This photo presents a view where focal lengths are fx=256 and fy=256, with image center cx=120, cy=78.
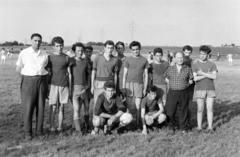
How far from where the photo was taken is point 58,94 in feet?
17.8

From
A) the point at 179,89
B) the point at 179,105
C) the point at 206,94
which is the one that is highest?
the point at 179,89

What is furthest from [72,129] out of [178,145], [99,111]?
[178,145]

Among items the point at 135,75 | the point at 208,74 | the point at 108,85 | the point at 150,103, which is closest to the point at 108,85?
the point at 108,85

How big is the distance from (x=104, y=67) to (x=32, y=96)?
1600 mm

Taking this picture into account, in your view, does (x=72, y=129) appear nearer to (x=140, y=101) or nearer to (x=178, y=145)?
(x=140, y=101)

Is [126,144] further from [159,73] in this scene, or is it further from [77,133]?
[159,73]

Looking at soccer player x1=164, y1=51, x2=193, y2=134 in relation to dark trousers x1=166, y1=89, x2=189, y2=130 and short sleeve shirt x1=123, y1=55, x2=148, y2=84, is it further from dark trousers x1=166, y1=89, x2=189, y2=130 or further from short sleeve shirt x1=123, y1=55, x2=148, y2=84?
short sleeve shirt x1=123, y1=55, x2=148, y2=84

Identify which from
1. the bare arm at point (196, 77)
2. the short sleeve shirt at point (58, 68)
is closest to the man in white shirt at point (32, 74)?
the short sleeve shirt at point (58, 68)

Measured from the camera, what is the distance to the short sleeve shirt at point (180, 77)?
5629 millimetres

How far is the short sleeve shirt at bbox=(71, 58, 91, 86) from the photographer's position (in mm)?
5453

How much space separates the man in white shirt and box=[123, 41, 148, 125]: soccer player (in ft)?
6.01

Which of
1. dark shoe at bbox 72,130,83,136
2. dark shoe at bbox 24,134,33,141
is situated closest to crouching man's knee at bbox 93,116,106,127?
dark shoe at bbox 72,130,83,136

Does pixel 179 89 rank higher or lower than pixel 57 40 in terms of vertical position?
lower

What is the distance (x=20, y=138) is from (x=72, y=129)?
44.9 inches
